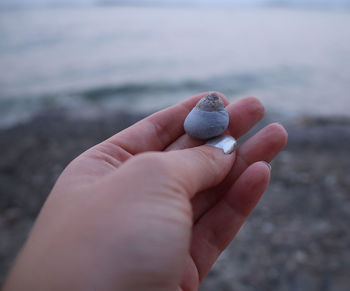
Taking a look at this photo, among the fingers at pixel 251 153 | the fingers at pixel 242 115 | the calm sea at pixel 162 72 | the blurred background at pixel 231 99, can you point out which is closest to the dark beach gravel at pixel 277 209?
the blurred background at pixel 231 99

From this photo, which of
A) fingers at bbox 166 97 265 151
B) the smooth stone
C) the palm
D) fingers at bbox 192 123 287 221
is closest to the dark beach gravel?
the palm

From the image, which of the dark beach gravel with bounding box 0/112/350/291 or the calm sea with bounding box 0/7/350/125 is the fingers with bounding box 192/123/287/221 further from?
the calm sea with bounding box 0/7/350/125

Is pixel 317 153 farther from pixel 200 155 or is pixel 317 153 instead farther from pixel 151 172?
pixel 151 172

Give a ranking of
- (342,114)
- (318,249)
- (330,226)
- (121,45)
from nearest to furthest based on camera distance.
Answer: (318,249)
(330,226)
(342,114)
(121,45)

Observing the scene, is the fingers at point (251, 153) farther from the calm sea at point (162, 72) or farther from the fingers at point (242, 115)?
the calm sea at point (162, 72)

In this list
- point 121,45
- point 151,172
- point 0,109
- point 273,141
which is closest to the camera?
point 151,172

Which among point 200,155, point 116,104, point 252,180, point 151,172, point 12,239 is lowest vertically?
point 116,104

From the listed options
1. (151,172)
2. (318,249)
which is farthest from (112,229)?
(318,249)
